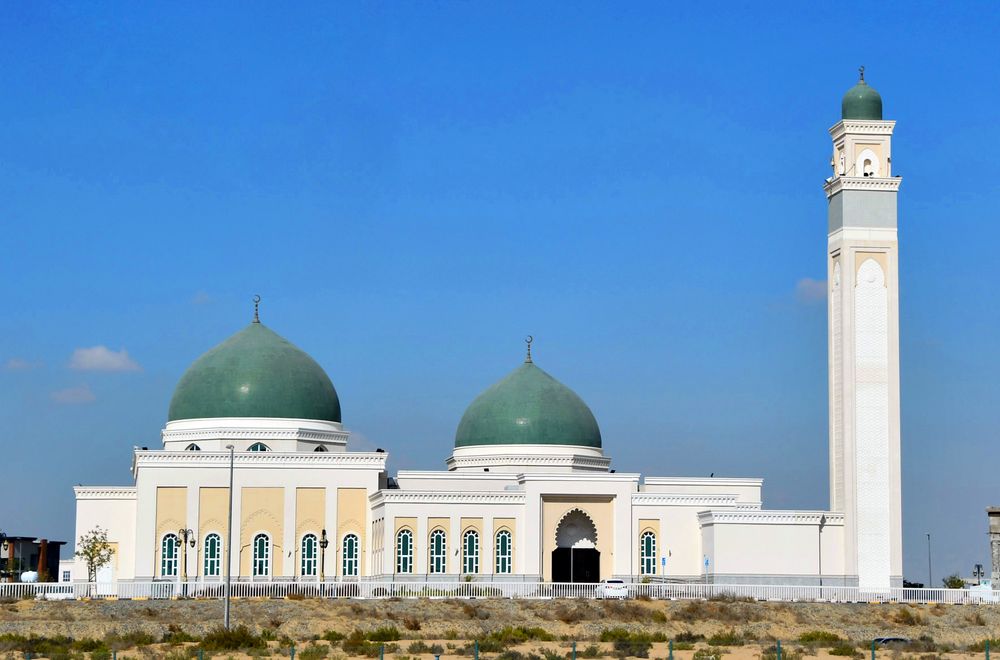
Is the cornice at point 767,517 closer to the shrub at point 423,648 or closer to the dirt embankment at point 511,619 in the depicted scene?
the dirt embankment at point 511,619

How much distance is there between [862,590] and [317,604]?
18519 millimetres

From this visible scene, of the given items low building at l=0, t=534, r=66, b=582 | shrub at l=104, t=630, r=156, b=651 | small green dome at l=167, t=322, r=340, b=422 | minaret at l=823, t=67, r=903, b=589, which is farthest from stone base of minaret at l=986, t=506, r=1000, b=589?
low building at l=0, t=534, r=66, b=582

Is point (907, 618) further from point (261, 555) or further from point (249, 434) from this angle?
point (249, 434)

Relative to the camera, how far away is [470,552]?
57688mm

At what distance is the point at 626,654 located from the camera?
39.8 meters

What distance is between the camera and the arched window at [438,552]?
5734 centimetres

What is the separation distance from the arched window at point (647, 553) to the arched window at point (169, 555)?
50.7 ft

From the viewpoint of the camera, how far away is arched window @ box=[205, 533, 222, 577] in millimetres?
58500

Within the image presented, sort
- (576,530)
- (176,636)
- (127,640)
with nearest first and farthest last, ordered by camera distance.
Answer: (127,640) → (176,636) → (576,530)

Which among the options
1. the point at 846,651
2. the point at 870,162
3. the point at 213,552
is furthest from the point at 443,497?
the point at 846,651

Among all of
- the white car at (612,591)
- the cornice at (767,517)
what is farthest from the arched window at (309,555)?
the cornice at (767,517)

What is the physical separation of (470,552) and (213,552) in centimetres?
864

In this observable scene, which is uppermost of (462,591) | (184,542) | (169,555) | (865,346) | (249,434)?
(865,346)

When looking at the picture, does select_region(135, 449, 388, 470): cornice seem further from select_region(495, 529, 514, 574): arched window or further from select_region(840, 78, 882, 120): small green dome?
select_region(840, 78, 882, 120): small green dome
